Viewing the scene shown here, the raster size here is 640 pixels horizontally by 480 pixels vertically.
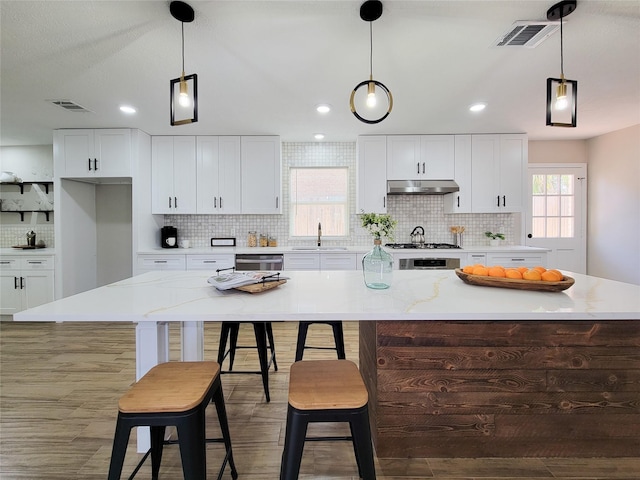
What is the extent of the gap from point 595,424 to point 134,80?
12.9 feet

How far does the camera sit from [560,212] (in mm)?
4836

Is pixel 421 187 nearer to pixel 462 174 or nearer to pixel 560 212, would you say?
pixel 462 174

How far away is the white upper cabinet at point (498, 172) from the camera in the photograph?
14.2 feet

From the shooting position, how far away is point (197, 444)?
1.16 m

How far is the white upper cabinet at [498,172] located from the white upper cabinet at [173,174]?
3.86 meters

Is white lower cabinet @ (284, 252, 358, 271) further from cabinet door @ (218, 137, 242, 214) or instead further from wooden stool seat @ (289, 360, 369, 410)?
wooden stool seat @ (289, 360, 369, 410)

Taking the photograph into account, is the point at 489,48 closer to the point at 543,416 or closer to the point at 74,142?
the point at 543,416

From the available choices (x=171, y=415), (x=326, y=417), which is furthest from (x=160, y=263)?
(x=326, y=417)

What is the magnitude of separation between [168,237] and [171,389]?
373 centimetres

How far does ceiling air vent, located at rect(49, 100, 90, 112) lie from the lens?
10.6 feet

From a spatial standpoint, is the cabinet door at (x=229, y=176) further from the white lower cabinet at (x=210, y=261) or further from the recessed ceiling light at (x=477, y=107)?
the recessed ceiling light at (x=477, y=107)

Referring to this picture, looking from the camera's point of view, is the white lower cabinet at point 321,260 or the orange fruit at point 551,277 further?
the white lower cabinet at point 321,260

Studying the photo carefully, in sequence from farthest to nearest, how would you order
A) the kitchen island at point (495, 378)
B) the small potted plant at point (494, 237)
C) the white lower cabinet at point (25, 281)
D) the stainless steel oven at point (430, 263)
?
the small potted plant at point (494, 237) → the white lower cabinet at point (25, 281) → the stainless steel oven at point (430, 263) → the kitchen island at point (495, 378)

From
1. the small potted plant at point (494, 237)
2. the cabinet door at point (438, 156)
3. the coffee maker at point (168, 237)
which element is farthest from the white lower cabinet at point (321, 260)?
the small potted plant at point (494, 237)
